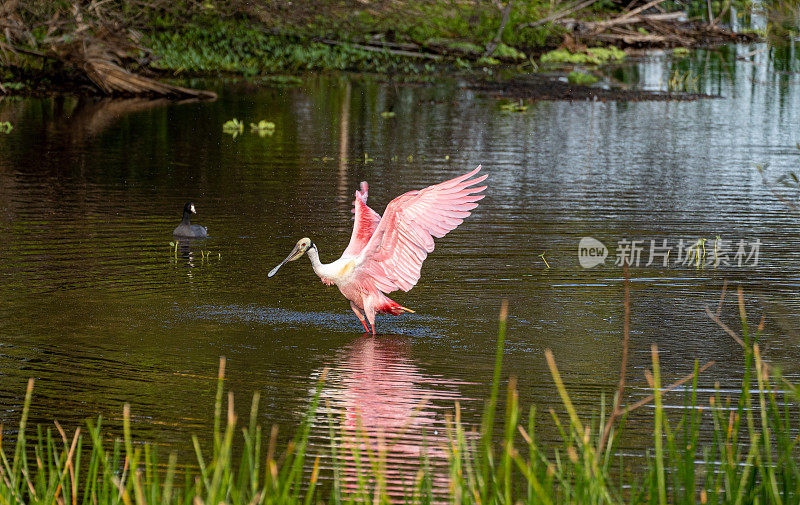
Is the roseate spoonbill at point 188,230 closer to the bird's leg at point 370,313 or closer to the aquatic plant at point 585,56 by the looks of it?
the bird's leg at point 370,313

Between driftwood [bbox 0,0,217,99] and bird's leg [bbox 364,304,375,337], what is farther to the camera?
driftwood [bbox 0,0,217,99]

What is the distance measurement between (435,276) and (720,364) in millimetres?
3276

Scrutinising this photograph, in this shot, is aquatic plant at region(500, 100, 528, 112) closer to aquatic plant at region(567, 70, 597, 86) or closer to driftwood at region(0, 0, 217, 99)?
aquatic plant at region(567, 70, 597, 86)

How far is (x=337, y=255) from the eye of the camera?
1115 cm

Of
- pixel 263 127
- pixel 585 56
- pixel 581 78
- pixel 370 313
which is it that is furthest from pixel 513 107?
pixel 370 313

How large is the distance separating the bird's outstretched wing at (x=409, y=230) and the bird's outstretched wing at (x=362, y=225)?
31cm

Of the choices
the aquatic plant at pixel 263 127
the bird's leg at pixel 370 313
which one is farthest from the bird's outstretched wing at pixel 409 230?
the aquatic plant at pixel 263 127

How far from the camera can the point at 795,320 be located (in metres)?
8.94

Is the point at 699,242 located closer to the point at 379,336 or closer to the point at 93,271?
the point at 379,336

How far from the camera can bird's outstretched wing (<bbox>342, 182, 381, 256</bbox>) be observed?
897 centimetres

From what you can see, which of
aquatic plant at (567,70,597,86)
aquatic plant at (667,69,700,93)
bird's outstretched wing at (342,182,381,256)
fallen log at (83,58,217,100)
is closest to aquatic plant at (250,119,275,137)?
fallen log at (83,58,217,100)

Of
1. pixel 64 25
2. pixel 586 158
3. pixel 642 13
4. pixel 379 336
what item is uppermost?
pixel 642 13

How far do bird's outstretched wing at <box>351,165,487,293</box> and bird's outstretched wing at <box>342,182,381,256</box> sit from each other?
31cm

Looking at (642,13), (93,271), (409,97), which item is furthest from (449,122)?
(642,13)
